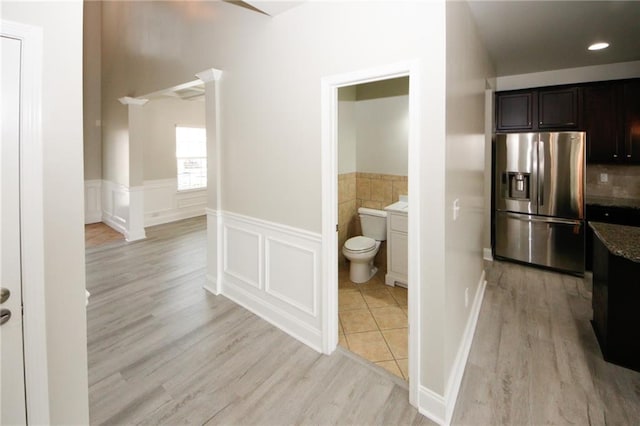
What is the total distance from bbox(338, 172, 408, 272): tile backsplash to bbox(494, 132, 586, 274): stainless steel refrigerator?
1.46m

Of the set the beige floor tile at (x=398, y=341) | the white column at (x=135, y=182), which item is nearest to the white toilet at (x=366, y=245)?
the beige floor tile at (x=398, y=341)

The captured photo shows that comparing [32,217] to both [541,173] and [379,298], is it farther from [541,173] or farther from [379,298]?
[541,173]

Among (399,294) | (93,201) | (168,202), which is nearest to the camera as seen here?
(399,294)

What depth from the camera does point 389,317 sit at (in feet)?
9.87

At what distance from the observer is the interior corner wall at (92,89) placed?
6098mm

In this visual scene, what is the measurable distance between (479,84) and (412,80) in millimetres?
1554

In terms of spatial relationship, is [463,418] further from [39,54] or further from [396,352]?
[39,54]

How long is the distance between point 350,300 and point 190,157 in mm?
5618

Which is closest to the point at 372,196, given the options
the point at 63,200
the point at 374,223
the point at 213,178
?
the point at 374,223

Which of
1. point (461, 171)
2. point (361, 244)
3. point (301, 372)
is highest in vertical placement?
point (461, 171)

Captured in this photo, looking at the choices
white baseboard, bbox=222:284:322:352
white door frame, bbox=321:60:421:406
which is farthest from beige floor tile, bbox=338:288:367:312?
white door frame, bbox=321:60:421:406

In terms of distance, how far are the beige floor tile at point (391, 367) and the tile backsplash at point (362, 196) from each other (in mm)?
1797

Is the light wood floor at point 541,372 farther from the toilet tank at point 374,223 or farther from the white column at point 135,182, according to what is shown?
the white column at point 135,182

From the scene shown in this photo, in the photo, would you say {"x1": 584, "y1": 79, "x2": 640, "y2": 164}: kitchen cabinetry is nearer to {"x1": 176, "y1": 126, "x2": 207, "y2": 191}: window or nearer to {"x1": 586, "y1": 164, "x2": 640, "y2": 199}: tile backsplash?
{"x1": 586, "y1": 164, "x2": 640, "y2": 199}: tile backsplash
